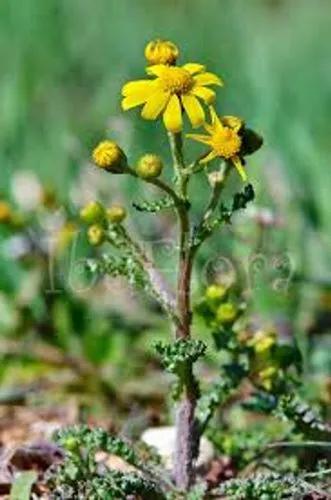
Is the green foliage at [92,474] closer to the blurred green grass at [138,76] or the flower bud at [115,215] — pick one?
the flower bud at [115,215]

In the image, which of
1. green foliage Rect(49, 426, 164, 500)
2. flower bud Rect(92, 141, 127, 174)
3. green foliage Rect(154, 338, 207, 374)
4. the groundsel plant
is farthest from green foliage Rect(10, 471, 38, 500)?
flower bud Rect(92, 141, 127, 174)

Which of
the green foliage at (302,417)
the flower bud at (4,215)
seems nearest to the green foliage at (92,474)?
the green foliage at (302,417)

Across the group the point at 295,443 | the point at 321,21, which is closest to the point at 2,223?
the point at 295,443

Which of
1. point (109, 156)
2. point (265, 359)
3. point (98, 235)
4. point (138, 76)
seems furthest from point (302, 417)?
point (138, 76)

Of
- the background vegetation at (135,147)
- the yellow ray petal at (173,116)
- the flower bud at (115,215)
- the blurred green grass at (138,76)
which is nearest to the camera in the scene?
the yellow ray petal at (173,116)

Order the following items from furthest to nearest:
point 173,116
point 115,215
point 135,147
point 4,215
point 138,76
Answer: point 138,76 < point 135,147 < point 4,215 < point 115,215 < point 173,116

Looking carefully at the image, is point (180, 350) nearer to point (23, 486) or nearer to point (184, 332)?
point (184, 332)
